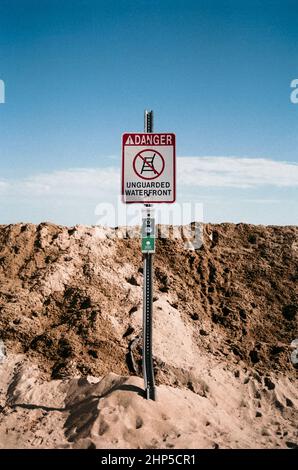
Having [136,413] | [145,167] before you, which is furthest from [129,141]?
[136,413]

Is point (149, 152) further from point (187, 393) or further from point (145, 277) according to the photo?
point (187, 393)

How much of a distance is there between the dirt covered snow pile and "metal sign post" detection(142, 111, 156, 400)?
0.33m

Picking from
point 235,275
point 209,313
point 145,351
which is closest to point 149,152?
point 145,351

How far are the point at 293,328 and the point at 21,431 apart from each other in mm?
7683

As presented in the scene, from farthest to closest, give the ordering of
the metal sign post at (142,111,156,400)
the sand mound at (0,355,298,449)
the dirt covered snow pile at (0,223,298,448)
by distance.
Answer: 1. the metal sign post at (142,111,156,400)
2. the dirt covered snow pile at (0,223,298,448)
3. the sand mound at (0,355,298,449)

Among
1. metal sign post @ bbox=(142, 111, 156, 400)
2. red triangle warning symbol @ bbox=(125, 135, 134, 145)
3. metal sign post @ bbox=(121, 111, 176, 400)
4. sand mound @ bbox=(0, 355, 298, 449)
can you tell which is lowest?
sand mound @ bbox=(0, 355, 298, 449)

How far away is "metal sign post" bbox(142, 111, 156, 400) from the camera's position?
735 cm

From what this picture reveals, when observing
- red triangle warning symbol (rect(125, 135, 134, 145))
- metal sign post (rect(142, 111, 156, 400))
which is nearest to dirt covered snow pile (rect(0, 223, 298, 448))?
metal sign post (rect(142, 111, 156, 400))

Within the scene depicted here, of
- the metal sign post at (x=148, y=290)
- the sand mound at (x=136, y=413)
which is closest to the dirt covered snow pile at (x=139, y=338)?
the sand mound at (x=136, y=413)

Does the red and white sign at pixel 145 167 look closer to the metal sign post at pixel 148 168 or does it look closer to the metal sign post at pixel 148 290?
the metal sign post at pixel 148 168

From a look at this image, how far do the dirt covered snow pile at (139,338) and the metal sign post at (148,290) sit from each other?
0.33m

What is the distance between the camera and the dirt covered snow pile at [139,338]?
7.23 m

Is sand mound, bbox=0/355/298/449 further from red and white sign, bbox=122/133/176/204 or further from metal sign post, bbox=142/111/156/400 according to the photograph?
red and white sign, bbox=122/133/176/204

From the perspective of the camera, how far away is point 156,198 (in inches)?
287
